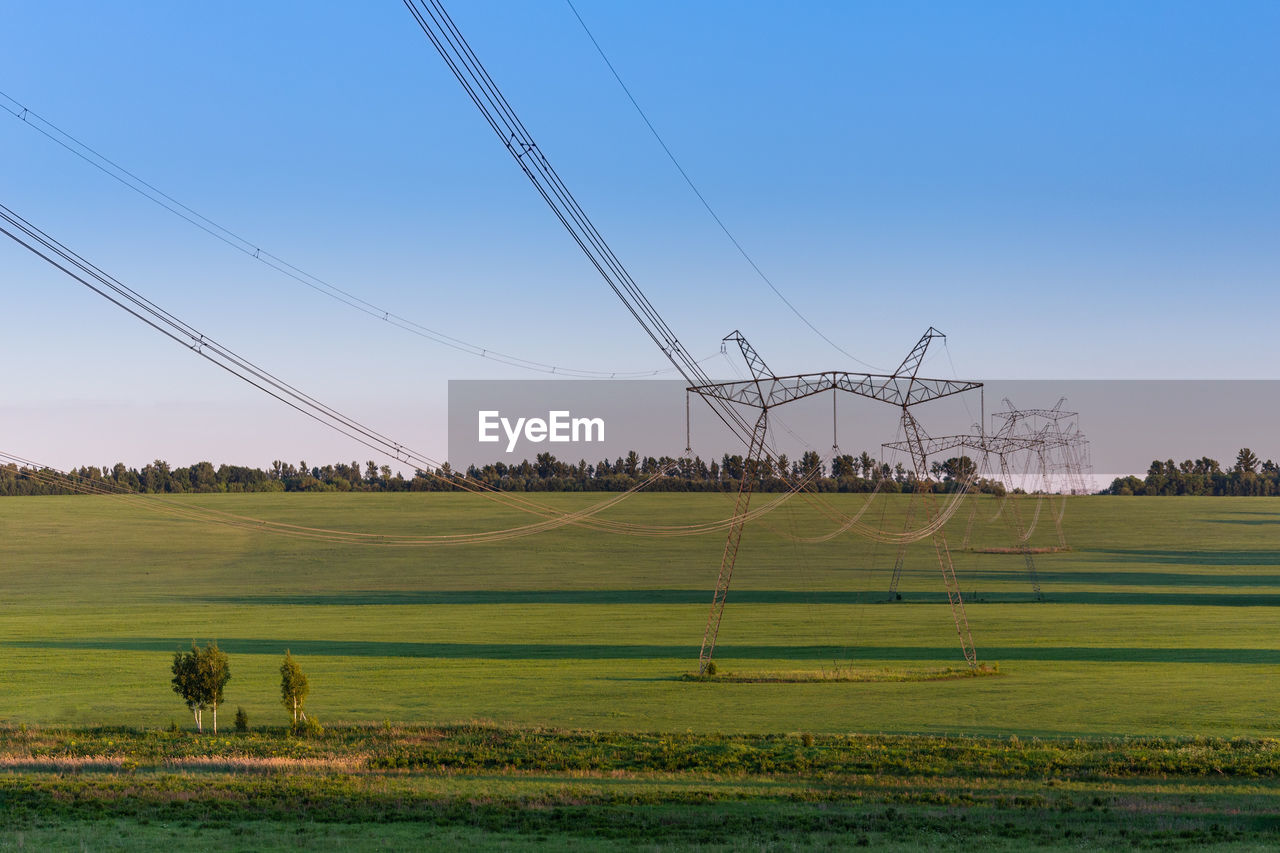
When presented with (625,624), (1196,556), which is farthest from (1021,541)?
(625,624)

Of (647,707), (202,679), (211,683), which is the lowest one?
(647,707)

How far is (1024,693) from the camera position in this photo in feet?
148

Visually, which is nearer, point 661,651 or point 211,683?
point 211,683

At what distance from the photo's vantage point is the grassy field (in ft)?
74.4

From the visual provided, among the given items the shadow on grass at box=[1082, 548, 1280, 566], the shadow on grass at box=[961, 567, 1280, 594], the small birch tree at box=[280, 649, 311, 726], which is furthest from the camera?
the shadow on grass at box=[1082, 548, 1280, 566]

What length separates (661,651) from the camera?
203ft

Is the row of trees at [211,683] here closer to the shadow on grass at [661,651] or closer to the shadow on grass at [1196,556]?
the shadow on grass at [661,651]

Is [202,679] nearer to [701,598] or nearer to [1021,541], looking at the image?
[701,598]

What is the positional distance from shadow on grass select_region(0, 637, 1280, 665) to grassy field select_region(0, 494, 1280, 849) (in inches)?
14.9

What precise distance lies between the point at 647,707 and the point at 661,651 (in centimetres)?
1948

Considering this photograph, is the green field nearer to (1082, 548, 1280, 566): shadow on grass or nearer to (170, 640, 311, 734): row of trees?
(1082, 548, 1280, 566): shadow on grass

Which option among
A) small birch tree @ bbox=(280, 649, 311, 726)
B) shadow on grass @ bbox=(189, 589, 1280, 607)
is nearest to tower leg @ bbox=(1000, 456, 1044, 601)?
shadow on grass @ bbox=(189, 589, 1280, 607)

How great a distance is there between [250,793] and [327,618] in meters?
60.9

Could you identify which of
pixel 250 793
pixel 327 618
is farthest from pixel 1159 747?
pixel 327 618
